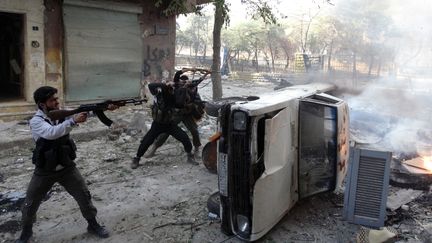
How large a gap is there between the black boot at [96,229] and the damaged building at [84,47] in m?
5.47

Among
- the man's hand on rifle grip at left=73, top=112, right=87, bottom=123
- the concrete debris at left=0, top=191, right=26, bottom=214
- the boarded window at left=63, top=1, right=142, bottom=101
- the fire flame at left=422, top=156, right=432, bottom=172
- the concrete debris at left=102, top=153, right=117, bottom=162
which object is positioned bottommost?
the concrete debris at left=0, top=191, right=26, bottom=214

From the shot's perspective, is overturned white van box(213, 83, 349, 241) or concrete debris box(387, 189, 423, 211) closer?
overturned white van box(213, 83, 349, 241)

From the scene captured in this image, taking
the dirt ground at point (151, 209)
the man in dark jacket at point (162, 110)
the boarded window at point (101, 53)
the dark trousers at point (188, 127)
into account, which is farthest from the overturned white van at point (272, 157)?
the boarded window at point (101, 53)

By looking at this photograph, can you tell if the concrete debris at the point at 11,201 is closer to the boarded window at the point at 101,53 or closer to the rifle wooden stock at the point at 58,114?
the rifle wooden stock at the point at 58,114

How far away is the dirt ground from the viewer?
4.04 metres

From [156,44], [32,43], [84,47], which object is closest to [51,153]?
[32,43]

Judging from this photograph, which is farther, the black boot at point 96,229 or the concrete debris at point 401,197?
the concrete debris at point 401,197

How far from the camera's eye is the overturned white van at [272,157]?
3.55 metres

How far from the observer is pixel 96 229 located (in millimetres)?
4004

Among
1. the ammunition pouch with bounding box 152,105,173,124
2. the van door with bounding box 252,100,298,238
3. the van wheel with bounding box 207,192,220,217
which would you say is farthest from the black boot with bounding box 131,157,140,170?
the van door with bounding box 252,100,298,238

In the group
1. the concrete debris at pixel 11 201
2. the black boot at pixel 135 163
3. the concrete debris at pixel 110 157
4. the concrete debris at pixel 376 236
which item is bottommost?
the concrete debris at pixel 11 201

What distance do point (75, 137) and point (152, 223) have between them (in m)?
4.17

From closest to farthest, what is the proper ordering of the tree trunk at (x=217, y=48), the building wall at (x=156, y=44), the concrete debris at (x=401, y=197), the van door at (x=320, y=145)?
the van door at (x=320, y=145) < the concrete debris at (x=401, y=197) < the tree trunk at (x=217, y=48) < the building wall at (x=156, y=44)

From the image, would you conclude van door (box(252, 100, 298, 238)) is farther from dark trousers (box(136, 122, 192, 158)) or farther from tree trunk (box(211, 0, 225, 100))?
tree trunk (box(211, 0, 225, 100))
